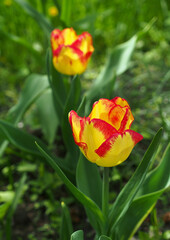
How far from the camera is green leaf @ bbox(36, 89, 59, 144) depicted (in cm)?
172

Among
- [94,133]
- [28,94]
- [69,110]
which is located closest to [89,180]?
[69,110]

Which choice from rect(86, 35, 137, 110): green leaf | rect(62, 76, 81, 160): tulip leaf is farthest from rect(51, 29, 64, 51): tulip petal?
rect(86, 35, 137, 110): green leaf

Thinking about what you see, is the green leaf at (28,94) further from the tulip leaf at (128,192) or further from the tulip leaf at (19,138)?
the tulip leaf at (128,192)

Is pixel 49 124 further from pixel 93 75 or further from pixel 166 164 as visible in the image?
pixel 166 164

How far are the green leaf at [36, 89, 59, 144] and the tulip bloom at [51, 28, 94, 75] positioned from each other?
504 mm

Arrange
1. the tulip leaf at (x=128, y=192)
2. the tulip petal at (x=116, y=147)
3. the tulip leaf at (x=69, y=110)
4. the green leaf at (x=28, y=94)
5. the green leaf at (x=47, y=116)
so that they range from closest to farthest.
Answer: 1. the tulip petal at (x=116, y=147)
2. the tulip leaf at (x=128, y=192)
3. the tulip leaf at (x=69, y=110)
4. the green leaf at (x=28, y=94)
5. the green leaf at (x=47, y=116)

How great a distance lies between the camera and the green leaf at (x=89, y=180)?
993 millimetres

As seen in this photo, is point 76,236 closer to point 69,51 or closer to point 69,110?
point 69,110

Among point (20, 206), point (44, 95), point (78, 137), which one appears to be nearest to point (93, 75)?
point (44, 95)

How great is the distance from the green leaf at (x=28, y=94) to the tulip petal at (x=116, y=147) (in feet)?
2.67

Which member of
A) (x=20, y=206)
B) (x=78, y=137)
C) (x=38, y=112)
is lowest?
(x=20, y=206)

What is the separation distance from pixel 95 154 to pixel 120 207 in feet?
0.89

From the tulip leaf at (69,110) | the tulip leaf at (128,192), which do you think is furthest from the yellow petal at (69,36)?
the tulip leaf at (128,192)

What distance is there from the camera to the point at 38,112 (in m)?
1.83
